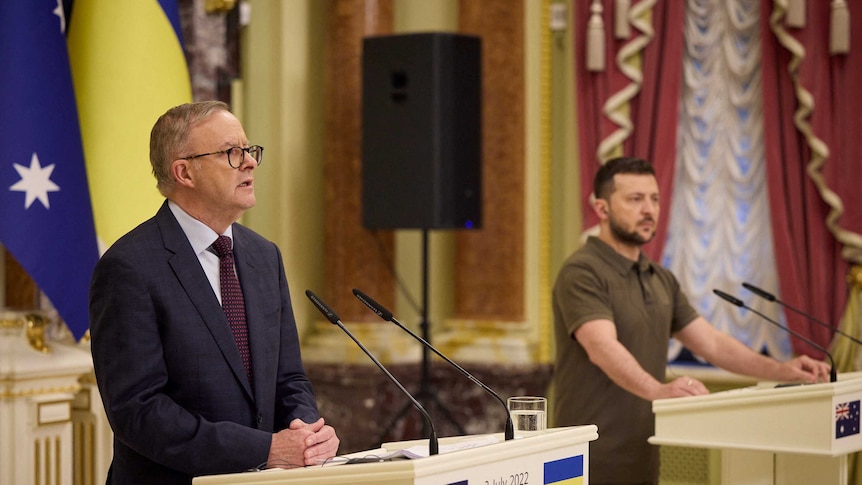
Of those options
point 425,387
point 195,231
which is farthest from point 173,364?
point 425,387

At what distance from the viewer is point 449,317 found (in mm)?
6098

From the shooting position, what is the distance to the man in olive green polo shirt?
3.57 metres

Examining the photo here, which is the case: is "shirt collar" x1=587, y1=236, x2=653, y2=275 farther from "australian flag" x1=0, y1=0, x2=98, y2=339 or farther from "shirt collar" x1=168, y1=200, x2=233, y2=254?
"australian flag" x1=0, y1=0, x2=98, y2=339

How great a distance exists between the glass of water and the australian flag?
2.14 metres

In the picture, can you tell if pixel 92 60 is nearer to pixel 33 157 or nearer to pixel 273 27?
pixel 33 157

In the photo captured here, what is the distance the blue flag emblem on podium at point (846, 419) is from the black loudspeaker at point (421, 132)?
98.3 inches

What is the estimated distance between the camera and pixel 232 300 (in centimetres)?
252

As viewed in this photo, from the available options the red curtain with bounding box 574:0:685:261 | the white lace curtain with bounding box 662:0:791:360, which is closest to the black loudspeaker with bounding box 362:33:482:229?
the red curtain with bounding box 574:0:685:261

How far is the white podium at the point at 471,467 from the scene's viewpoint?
203 cm

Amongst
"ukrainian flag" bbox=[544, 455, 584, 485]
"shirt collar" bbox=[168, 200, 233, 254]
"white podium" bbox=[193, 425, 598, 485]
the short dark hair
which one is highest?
the short dark hair

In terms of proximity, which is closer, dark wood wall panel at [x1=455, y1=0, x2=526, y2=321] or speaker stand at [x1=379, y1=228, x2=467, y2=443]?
speaker stand at [x1=379, y1=228, x2=467, y2=443]

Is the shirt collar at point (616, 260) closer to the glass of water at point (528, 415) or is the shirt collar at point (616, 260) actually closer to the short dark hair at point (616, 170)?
the short dark hair at point (616, 170)

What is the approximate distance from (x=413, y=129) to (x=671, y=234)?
1456 millimetres

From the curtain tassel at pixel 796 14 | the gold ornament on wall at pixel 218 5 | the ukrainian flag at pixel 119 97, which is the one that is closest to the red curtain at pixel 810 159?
the curtain tassel at pixel 796 14
